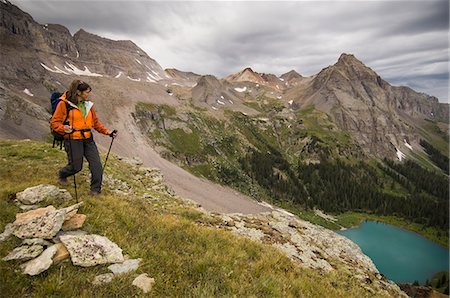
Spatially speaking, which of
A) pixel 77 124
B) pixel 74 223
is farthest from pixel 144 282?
pixel 77 124

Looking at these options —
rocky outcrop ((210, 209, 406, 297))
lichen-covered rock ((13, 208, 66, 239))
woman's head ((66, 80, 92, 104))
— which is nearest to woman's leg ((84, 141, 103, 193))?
woman's head ((66, 80, 92, 104))

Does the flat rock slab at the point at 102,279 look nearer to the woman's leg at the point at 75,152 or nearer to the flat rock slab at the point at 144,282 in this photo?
the flat rock slab at the point at 144,282

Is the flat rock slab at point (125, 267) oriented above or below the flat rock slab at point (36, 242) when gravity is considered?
below

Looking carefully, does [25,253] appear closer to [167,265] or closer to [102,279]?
[102,279]

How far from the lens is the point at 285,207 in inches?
6796

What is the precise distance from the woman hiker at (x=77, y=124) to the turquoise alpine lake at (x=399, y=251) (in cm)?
12399

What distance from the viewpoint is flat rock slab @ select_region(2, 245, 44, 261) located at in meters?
6.55

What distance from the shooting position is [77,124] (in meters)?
10.6

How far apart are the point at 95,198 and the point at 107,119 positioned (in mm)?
166760

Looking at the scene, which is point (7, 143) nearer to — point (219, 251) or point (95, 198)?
point (95, 198)

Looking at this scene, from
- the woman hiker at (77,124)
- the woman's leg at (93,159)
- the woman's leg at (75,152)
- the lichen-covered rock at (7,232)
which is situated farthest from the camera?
the woman's leg at (93,159)

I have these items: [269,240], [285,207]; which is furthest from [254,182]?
[269,240]

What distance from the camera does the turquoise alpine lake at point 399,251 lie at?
4392 inches

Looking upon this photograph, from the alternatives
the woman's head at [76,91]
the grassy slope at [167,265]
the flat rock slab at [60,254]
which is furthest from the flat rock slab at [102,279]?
the woman's head at [76,91]
